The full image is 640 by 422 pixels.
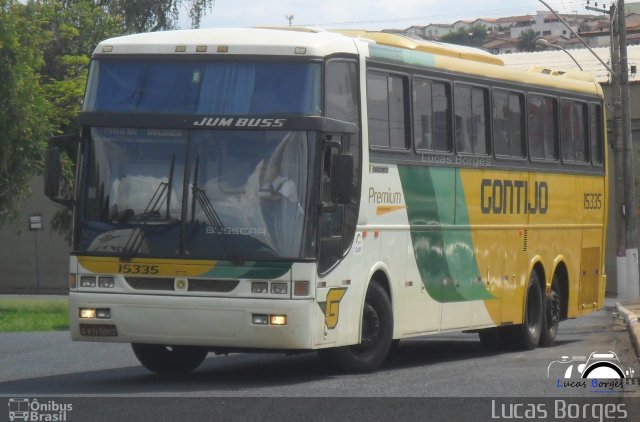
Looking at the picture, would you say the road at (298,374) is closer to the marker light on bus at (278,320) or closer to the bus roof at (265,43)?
the marker light on bus at (278,320)

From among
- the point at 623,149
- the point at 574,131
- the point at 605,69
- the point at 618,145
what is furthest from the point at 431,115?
the point at 605,69

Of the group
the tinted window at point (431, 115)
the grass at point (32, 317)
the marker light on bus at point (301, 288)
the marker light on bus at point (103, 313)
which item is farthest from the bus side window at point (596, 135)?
the grass at point (32, 317)

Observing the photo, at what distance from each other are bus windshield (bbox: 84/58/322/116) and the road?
8.57 feet

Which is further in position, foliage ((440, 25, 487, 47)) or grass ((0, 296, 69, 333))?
foliage ((440, 25, 487, 47))

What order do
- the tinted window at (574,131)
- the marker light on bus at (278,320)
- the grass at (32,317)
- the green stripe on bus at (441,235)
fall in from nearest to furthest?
1. the marker light on bus at (278,320)
2. the green stripe on bus at (441,235)
3. the tinted window at (574,131)
4. the grass at (32,317)

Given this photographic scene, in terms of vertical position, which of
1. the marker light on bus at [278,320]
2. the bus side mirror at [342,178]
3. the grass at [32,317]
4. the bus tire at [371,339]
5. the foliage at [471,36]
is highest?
the foliage at [471,36]

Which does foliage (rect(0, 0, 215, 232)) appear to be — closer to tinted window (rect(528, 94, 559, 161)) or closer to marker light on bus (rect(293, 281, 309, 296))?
tinted window (rect(528, 94, 559, 161))

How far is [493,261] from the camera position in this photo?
17781mm

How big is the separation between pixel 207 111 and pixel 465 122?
452 centimetres

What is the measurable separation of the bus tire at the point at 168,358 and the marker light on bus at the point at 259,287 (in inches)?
70.8

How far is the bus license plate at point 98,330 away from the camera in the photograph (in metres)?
13.4

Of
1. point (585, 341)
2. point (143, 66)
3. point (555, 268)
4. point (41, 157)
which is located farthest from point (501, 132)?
point (41, 157)

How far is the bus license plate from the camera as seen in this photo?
13.4 meters

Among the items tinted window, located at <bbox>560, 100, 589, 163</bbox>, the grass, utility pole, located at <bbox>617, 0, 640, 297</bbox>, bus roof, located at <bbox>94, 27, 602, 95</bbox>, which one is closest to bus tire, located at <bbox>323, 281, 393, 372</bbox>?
bus roof, located at <bbox>94, 27, 602, 95</bbox>
